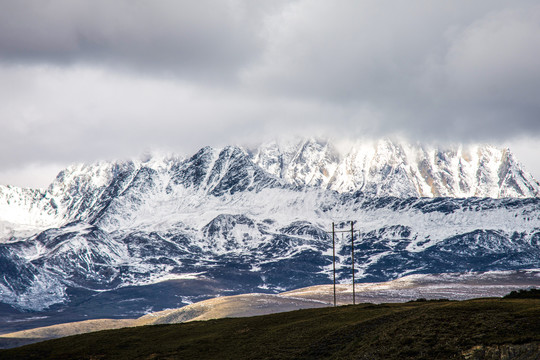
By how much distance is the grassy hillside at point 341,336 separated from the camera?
66938 millimetres

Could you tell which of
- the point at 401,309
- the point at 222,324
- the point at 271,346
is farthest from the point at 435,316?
the point at 222,324

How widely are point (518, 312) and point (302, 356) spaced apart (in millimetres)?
23130

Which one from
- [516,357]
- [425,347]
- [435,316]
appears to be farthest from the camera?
[435,316]

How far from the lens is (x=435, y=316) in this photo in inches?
3046

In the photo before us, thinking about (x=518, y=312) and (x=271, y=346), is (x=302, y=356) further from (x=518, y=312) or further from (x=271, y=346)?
(x=518, y=312)

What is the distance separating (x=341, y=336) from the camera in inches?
3265

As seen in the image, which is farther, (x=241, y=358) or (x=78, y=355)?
(x=78, y=355)

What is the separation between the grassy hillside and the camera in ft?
220

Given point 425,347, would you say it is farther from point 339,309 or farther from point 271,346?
point 339,309

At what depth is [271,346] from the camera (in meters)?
85.8

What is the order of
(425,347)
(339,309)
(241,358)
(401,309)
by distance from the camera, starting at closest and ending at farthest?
(425,347)
(241,358)
(401,309)
(339,309)

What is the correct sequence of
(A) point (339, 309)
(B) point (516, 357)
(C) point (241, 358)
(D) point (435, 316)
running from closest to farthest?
1. (B) point (516, 357)
2. (D) point (435, 316)
3. (C) point (241, 358)
4. (A) point (339, 309)

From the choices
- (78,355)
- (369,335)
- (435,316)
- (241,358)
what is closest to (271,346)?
(241,358)

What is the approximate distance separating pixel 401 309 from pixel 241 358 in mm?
22048
